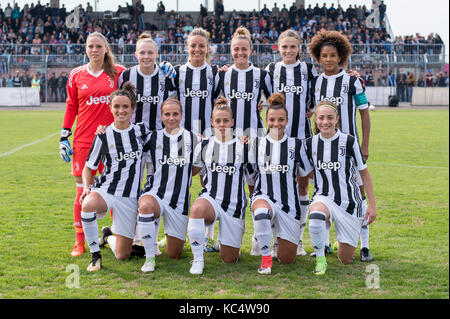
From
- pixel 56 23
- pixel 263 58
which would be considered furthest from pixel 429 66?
pixel 56 23

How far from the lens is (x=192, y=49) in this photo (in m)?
4.95

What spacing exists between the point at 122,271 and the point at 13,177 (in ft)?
16.7

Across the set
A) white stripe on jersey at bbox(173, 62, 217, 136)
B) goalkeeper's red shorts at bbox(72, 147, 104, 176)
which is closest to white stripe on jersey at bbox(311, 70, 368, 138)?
white stripe on jersey at bbox(173, 62, 217, 136)

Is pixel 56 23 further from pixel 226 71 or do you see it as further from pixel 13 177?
pixel 226 71

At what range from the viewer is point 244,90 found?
16.4ft

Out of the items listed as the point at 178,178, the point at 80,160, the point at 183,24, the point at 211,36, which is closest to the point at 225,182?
the point at 178,178

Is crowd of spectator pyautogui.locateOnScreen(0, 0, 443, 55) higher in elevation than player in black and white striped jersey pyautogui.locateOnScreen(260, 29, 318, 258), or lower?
higher

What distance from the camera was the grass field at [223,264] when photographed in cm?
382

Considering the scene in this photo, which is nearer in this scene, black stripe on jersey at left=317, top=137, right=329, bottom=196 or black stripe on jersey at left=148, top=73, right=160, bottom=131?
black stripe on jersey at left=317, top=137, right=329, bottom=196

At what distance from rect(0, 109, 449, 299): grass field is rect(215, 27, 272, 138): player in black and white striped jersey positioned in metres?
1.13

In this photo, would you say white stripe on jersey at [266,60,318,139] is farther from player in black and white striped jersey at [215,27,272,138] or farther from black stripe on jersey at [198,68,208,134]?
A: black stripe on jersey at [198,68,208,134]

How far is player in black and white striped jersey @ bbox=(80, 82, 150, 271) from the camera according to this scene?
4543mm

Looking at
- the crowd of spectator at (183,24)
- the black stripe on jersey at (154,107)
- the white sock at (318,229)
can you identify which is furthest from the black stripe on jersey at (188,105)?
the crowd of spectator at (183,24)

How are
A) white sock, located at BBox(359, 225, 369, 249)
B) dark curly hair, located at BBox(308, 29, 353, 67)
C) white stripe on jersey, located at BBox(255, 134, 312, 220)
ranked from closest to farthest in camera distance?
white stripe on jersey, located at BBox(255, 134, 312, 220)
white sock, located at BBox(359, 225, 369, 249)
dark curly hair, located at BBox(308, 29, 353, 67)
